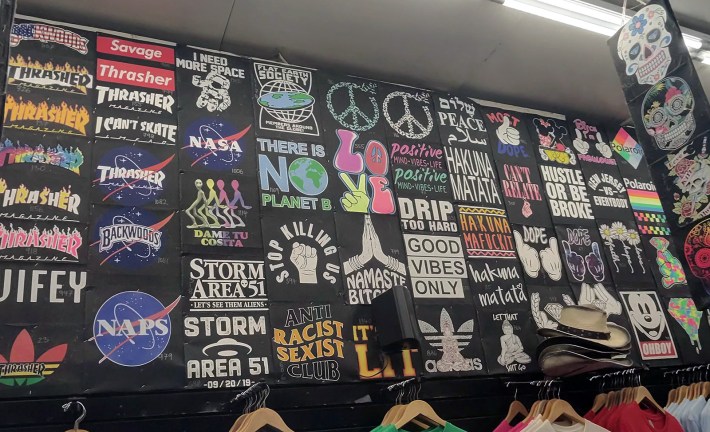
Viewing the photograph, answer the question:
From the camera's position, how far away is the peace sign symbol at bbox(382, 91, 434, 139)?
14.6 feet

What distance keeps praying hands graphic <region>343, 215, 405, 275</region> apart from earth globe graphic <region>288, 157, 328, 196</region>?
0.38 metres

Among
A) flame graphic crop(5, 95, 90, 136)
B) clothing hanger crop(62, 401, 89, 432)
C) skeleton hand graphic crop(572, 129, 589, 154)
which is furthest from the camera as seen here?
skeleton hand graphic crop(572, 129, 589, 154)

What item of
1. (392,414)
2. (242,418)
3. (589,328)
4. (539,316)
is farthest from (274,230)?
(589,328)

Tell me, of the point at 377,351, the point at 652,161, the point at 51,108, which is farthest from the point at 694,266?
the point at 51,108

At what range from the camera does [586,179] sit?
4961 mm

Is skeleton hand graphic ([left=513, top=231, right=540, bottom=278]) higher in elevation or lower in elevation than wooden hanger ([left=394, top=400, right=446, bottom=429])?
higher

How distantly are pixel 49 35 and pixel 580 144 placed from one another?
4.00 metres

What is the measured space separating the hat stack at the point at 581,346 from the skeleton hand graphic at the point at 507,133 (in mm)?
1467

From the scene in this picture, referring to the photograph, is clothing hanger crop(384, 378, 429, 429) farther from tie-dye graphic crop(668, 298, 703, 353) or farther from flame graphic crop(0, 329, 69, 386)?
tie-dye graphic crop(668, 298, 703, 353)

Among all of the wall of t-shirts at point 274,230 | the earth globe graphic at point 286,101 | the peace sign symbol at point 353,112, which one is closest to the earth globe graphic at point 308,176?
the wall of t-shirts at point 274,230

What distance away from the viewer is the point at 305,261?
12.0 feet

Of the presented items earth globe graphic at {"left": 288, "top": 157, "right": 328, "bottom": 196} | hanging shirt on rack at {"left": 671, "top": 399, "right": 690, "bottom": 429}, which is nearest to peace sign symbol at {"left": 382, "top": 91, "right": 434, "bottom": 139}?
earth globe graphic at {"left": 288, "top": 157, "right": 328, "bottom": 196}

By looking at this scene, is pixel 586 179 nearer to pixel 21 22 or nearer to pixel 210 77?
pixel 210 77

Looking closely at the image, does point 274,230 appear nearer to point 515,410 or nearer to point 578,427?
point 515,410
